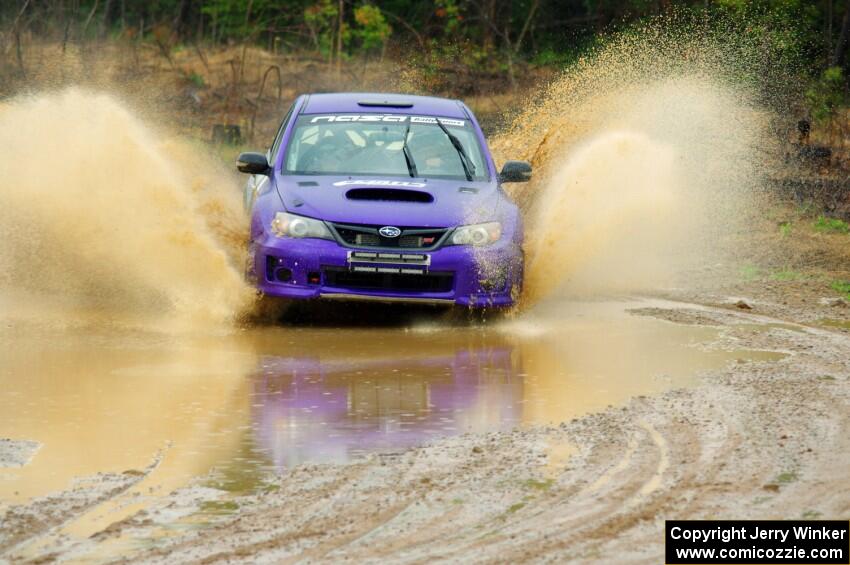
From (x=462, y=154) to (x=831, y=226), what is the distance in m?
6.28

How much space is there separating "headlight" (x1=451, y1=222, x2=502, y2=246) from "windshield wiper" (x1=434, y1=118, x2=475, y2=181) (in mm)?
975

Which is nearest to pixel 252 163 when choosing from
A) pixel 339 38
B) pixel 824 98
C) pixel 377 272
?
pixel 377 272

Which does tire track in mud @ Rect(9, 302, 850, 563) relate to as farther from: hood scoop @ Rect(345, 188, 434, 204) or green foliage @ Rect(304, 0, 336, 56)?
green foliage @ Rect(304, 0, 336, 56)

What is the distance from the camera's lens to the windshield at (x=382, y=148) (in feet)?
39.9

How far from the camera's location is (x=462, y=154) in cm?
1252

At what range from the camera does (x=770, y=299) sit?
13078mm

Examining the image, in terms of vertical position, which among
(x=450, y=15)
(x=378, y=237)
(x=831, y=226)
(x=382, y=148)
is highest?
(x=450, y=15)

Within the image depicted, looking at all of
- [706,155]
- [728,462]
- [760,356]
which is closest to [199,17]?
[706,155]

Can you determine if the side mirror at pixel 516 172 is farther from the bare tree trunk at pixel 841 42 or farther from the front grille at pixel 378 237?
the bare tree trunk at pixel 841 42

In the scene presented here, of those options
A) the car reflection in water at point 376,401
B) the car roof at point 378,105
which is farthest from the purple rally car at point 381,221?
the car reflection in water at point 376,401

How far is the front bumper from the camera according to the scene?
1095 cm

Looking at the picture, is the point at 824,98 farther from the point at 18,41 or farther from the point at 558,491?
the point at 558,491

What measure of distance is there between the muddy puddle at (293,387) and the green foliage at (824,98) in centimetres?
974

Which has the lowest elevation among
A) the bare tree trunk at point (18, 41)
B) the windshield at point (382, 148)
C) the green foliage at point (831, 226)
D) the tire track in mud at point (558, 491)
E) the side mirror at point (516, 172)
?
the tire track in mud at point (558, 491)
